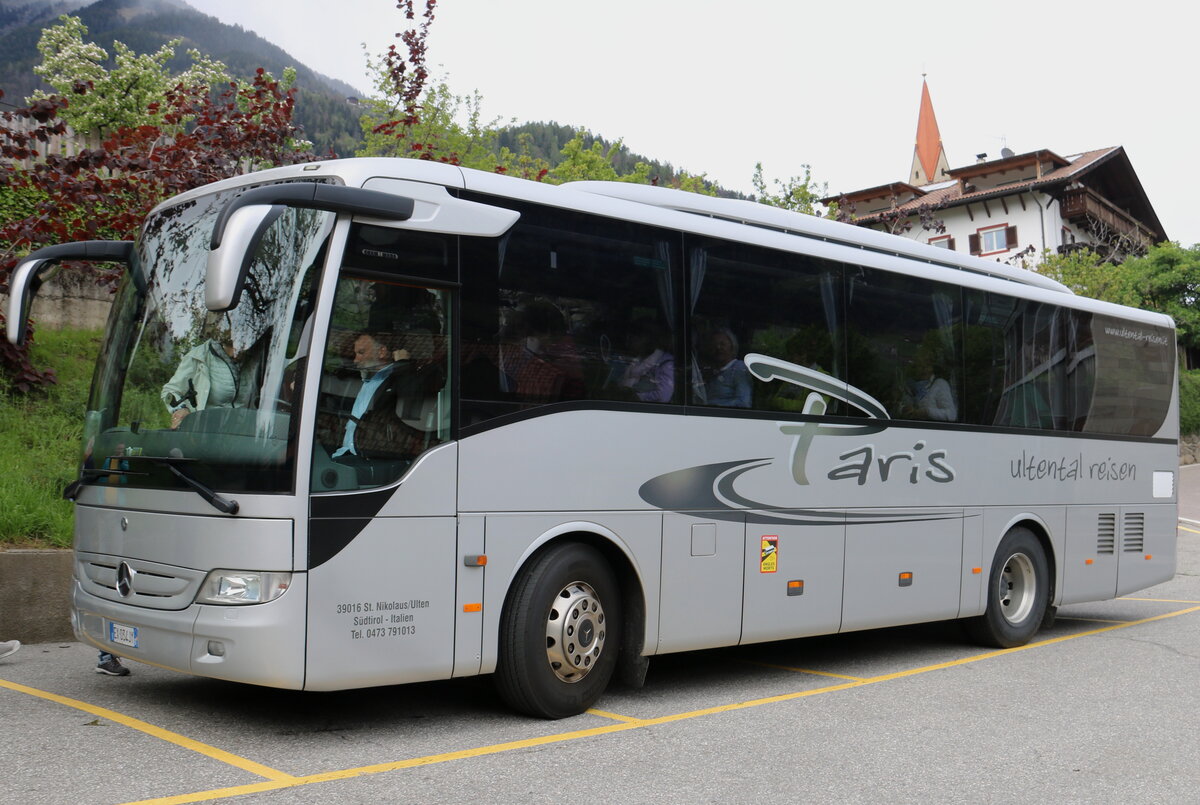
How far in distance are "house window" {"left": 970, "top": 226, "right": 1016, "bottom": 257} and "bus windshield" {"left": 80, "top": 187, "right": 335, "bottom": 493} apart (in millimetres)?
55066

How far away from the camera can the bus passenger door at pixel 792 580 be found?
27.2 feet

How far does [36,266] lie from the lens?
684 centimetres

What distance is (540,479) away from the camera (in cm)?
694

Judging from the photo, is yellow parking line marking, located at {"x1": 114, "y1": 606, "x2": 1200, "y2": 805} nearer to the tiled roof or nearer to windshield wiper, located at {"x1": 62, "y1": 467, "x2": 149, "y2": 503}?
windshield wiper, located at {"x1": 62, "y1": 467, "x2": 149, "y2": 503}

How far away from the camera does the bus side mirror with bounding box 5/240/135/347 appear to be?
669cm

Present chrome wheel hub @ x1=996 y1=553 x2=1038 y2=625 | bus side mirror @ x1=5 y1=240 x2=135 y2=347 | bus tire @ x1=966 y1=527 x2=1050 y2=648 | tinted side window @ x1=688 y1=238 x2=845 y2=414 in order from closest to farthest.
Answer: bus side mirror @ x1=5 y1=240 x2=135 y2=347
tinted side window @ x1=688 y1=238 x2=845 y2=414
bus tire @ x1=966 y1=527 x2=1050 y2=648
chrome wheel hub @ x1=996 y1=553 x2=1038 y2=625

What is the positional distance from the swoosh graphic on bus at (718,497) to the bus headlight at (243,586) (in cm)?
248

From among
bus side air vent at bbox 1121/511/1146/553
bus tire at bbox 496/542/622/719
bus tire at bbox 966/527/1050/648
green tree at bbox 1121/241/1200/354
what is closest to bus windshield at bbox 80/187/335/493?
bus tire at bbox 496/542/622/719

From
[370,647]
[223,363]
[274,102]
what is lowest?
[370,647]

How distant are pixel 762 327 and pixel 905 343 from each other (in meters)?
1.91

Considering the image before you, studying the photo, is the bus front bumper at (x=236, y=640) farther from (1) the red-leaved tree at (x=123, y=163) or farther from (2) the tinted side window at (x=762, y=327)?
(1) the red-leaved tree at (x=123, y=163)

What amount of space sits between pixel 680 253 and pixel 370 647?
337cm

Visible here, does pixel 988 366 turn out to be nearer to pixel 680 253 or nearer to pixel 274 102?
pixel 680 253

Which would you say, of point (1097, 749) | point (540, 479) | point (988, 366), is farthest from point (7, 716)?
point (988, 366)
